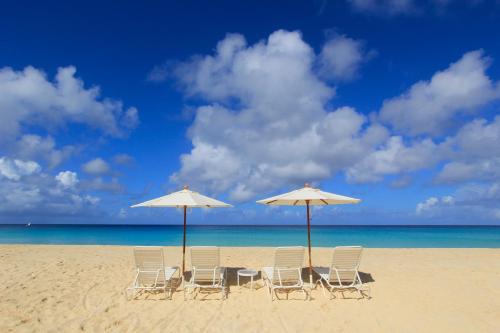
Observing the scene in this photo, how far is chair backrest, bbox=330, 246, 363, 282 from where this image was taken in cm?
639

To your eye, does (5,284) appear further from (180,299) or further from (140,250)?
(180,299)

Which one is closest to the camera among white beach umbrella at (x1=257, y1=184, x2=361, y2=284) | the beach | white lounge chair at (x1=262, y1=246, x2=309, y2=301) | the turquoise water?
the beach

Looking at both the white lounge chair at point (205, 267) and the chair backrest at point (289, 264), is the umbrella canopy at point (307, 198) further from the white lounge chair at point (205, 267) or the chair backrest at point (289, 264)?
the white lounge chair at point (205, 267)

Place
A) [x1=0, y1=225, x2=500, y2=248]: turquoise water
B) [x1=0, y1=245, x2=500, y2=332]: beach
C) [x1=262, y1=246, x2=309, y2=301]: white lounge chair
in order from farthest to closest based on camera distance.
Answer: [x1=0, y1=225, x2=500, y2=248]: turquoise water, [x1=262, y1=246, x2=309, y2=301]: white lounge chair, [x1=0, y1=245, x2=500, y2=332]: beach

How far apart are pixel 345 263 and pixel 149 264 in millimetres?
3664

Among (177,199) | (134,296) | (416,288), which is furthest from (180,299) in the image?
(416,288)

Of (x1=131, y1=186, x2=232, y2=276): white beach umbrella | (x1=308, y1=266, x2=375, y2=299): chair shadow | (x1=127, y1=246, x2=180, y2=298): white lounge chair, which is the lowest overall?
(x1=308, y1=266, x2=375, y2=299): chair shadow

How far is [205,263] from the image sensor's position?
6535 millimetres

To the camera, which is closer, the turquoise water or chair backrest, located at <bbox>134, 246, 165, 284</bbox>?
chair backrest, located at <bbox>134, 246, 165, 284</bbox>

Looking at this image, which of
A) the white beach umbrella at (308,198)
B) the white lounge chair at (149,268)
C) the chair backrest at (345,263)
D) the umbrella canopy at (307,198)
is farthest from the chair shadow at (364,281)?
the white lounge chair at (149,268)

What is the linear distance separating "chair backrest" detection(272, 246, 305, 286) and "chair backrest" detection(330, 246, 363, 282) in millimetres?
604

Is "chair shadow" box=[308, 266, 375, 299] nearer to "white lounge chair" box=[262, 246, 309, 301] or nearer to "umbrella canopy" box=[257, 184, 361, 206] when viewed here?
"white lounge chair" box=[262, 246, 309, 301]

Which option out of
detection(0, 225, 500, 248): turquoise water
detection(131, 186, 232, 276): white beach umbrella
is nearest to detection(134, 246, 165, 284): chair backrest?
detection(131, 186, 232, 276): white beach umbrella

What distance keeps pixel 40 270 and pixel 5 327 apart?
4232 millimetres
